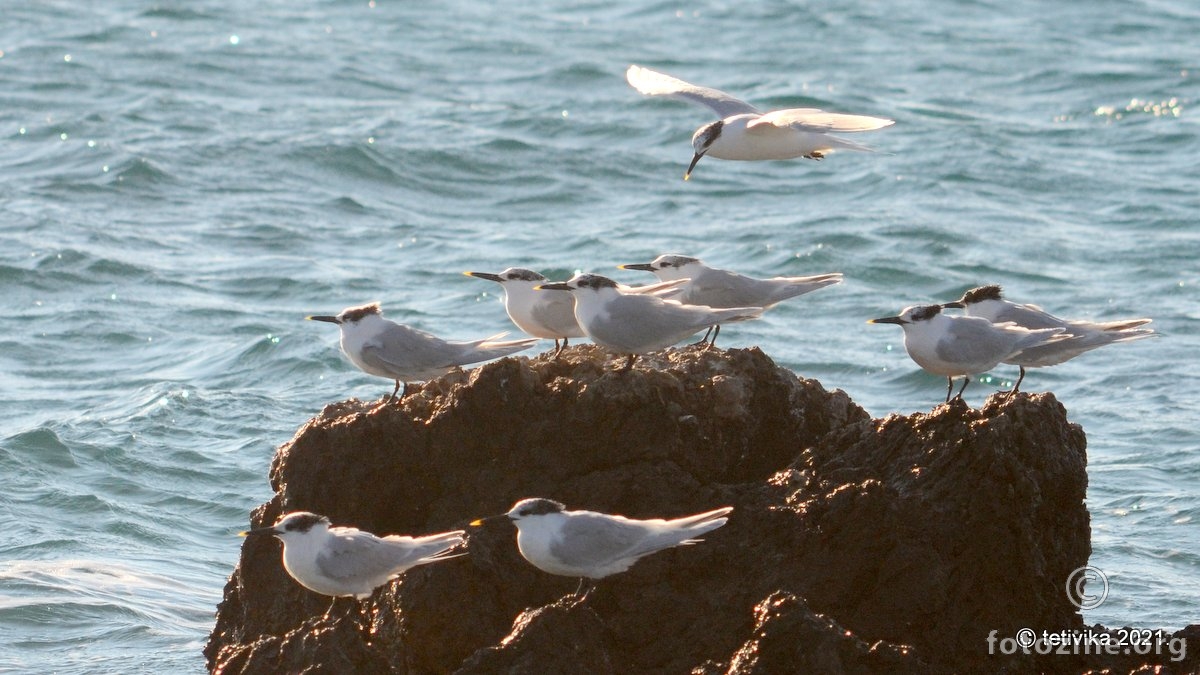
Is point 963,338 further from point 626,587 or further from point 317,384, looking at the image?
point 317,384

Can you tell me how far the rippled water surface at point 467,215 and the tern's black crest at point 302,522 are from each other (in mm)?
2387

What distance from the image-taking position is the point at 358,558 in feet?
23.6

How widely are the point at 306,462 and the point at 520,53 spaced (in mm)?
20150

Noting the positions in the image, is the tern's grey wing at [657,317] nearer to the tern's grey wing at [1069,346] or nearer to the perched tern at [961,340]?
the perched tern at [961,340]

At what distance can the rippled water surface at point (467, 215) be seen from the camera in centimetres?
1224

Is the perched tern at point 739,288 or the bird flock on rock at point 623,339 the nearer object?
the bird flock on rock at point 623,339

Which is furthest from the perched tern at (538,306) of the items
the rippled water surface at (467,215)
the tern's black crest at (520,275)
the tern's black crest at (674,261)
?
the rippled water surface at (467,215)

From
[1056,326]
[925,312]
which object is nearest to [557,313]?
[925,312]

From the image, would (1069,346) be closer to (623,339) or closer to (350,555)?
(623,339)

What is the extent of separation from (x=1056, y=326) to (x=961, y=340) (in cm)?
77

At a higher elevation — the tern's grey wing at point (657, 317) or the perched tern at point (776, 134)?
the perched tern at point (776, 134)

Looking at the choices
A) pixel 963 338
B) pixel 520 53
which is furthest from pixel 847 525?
pixel 520 53

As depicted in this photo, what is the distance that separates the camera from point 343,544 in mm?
7203

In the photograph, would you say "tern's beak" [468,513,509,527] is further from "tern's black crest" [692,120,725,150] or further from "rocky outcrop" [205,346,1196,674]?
"tern's black crest" [692,120,725,150]
